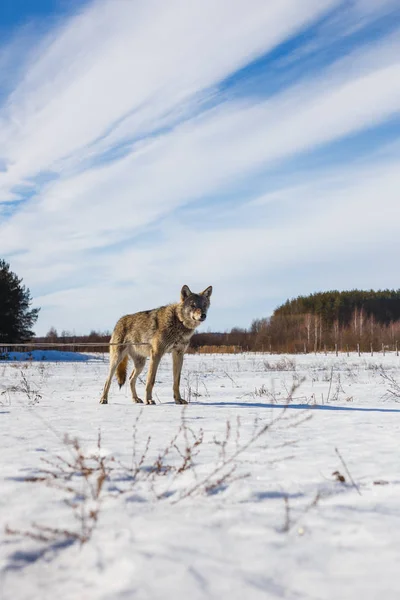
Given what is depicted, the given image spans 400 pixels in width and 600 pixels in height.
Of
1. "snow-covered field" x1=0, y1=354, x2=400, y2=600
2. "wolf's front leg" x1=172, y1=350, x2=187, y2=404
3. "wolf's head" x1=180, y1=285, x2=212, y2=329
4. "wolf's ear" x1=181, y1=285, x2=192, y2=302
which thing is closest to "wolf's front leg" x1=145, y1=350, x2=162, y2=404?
"wolf's front leg" x1=172, y1=350, x2=187, y2=404

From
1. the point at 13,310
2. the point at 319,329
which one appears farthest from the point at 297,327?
the point at 13,310

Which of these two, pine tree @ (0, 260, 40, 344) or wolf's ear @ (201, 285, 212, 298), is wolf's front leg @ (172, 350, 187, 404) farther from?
pine tree @ (0, 260, 40, 344)

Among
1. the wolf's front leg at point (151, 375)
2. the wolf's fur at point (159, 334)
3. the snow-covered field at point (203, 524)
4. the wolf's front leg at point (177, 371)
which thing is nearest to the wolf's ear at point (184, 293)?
the wolf's fur at point (159, 334)

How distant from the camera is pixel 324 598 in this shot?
1.86m

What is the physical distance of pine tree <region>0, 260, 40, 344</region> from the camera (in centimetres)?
4078

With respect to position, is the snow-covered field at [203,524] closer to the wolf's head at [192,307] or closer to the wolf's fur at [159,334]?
the wolf's fur at [159,334]

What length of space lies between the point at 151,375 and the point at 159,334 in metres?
0.76

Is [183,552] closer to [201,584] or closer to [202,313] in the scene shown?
[201,584]

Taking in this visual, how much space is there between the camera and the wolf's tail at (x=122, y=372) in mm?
9148

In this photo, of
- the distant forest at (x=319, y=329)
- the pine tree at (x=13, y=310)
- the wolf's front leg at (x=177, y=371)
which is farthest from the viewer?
the distant forest at (x=319, y=329)

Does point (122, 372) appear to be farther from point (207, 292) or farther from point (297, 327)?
point (297, 327)

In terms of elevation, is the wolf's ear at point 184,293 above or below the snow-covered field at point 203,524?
above

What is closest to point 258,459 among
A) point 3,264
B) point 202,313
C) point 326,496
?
point 326,496

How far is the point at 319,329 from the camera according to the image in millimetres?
87938
